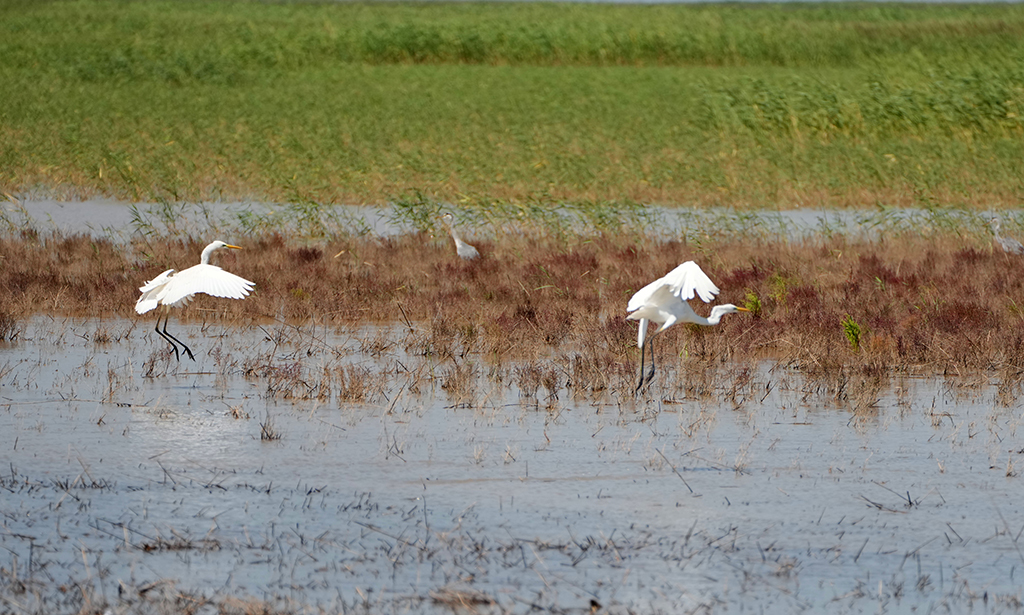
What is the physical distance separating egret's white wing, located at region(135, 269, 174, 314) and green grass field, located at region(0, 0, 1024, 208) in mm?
9694

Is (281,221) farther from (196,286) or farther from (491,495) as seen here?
(491,495)

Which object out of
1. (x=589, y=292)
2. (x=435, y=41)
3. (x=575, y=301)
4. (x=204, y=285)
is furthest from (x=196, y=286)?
(x=435, y=41)

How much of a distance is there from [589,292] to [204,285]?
4.95 meters

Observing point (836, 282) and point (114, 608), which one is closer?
point (114, 608)

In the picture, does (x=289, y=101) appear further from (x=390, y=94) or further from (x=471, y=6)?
(x=471, y=6)

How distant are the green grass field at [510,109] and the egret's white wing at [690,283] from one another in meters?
10.6

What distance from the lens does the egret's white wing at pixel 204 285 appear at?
924cm

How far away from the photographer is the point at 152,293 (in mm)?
9820

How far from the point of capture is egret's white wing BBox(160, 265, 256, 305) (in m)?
9.24

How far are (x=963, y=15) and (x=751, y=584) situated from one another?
2745 inches

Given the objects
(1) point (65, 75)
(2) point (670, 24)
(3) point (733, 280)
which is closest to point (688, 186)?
(3) point (733, 280)

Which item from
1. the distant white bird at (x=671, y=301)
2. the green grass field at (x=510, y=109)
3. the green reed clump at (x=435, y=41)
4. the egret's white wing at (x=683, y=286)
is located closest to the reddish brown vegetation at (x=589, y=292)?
the distant white bird at (x=671, y=301)

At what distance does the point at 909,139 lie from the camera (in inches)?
1172

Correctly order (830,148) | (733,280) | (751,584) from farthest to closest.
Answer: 1. (830,148)
2. (733,280)
3. (751,584)
